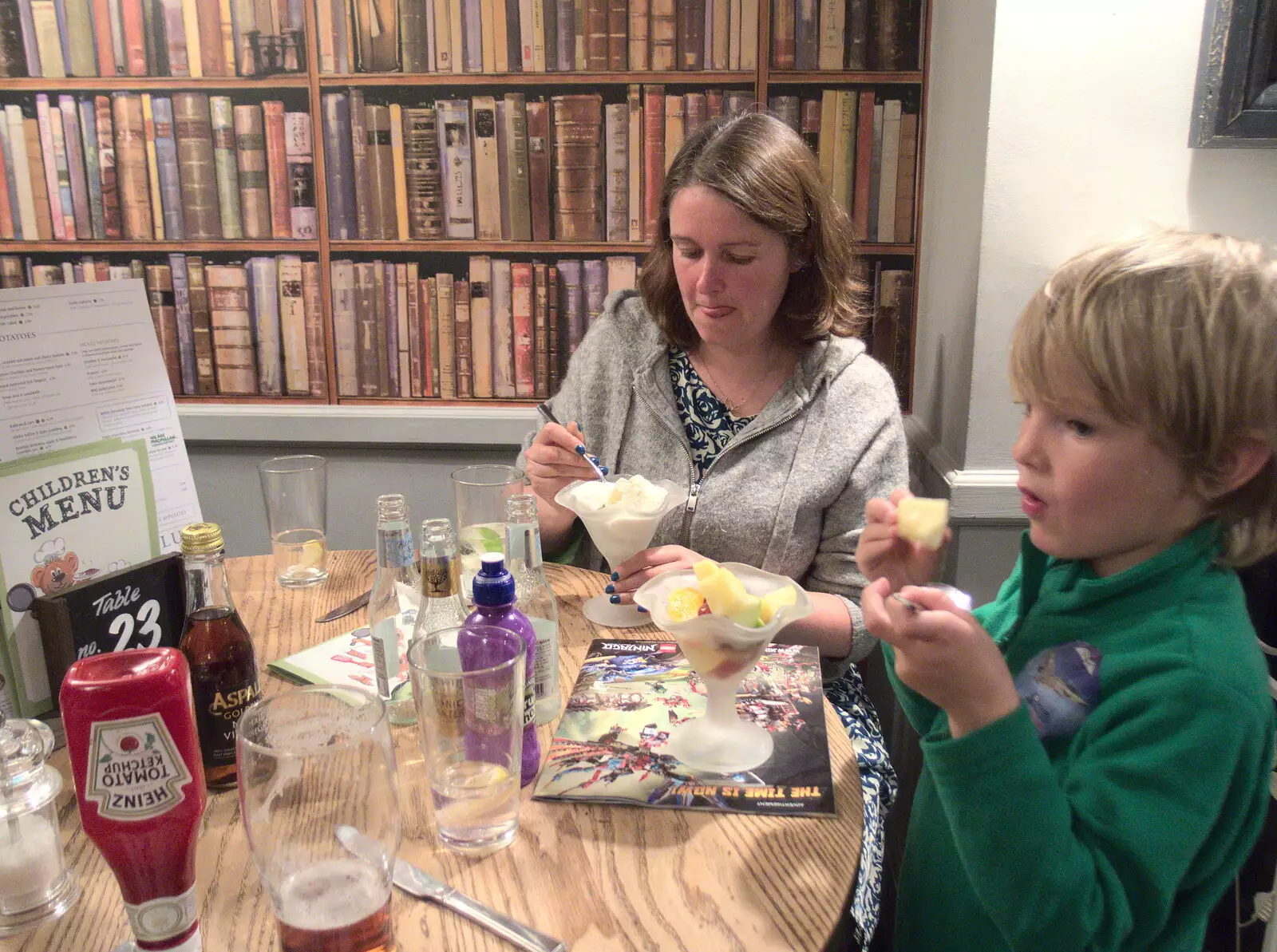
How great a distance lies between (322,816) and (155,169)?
250cm

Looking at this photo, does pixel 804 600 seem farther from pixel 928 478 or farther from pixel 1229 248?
pixel 928 478

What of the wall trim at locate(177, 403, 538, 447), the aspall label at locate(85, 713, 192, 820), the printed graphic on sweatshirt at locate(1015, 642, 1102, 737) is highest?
the aspall label at locate(85, 713, 192, 820)

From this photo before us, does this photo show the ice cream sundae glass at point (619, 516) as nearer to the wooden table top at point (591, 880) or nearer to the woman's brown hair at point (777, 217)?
the wooden table top at point (591, 880)

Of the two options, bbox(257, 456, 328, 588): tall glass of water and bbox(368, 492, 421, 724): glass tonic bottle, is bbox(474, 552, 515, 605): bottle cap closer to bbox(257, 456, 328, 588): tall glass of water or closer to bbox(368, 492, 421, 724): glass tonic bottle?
bbox(368, 492, 421, 724): glass tonic bottle

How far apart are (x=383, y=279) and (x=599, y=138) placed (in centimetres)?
73

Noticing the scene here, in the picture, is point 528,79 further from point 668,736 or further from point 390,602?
point 668,736

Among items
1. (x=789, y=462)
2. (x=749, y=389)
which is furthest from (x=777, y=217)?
(x=789, y=462)

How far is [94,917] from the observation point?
807 mm

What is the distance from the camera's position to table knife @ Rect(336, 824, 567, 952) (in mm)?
747

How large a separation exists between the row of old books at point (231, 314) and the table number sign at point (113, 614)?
5.66 feet

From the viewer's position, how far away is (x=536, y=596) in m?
1.15

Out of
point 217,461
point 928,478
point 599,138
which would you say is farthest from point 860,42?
point 217,461

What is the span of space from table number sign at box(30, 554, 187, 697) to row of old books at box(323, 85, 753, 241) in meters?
1.72

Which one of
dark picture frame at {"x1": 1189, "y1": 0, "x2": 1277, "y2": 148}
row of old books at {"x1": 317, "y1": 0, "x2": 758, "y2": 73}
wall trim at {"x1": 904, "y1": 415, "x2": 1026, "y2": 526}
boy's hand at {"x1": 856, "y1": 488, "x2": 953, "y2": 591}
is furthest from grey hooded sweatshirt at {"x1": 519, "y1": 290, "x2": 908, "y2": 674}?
row of old books at {"x1": 317, "y1": 0, "x2": 758, "y2": 73}
